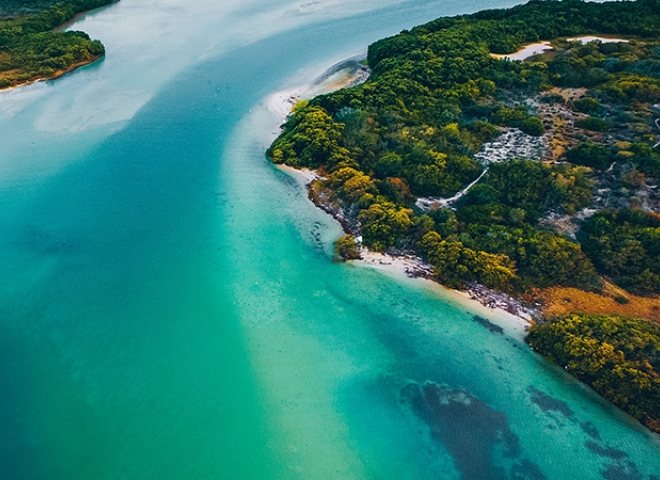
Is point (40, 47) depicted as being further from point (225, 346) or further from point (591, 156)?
point (591, 156)

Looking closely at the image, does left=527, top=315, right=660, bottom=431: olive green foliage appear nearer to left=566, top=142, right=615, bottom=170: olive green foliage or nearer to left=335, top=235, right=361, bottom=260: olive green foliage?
left=335, top=235, right=361, bottom=260: olive green foliage

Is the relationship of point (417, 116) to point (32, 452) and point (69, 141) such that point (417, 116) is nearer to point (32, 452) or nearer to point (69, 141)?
point (69, 141)

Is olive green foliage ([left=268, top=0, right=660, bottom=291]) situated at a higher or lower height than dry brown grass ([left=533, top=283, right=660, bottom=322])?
higher

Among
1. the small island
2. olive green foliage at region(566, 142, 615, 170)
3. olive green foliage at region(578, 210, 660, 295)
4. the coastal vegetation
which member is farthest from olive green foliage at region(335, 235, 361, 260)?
the coastal vegetation

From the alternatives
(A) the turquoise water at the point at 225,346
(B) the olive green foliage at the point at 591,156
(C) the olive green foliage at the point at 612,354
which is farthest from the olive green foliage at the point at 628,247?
(A) the turquoise water at the point at 225,346

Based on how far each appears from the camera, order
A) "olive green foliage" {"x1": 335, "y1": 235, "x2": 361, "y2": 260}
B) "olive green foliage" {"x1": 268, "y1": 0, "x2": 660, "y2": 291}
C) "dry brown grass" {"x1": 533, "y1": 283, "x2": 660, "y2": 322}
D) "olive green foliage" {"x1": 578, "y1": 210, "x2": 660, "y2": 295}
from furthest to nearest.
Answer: "olive green foliage" {"x1": 335, "y1": 235, "x2": 361, "y2": 260} < "olive green foliage" {"x1": 268, "y1": 0, "x2": 660, "y2": 291} < "olive green foliage" {"x1": 578, "y1": 210, "x2": 660, "y2": 295} < "dry brown grass" {"x1": 533, "y1": 283, "x2": 660, "y2": 322}

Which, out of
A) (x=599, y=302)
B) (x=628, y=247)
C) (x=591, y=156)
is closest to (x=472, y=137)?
(x=591, y=156)
